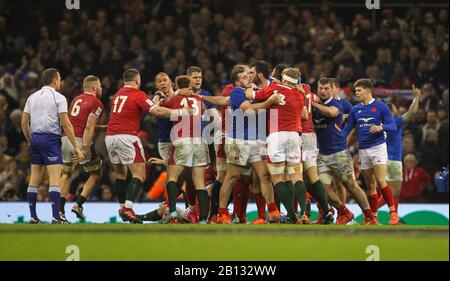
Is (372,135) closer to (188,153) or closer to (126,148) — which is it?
(188,153)

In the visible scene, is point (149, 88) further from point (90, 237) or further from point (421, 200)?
point (90, 237)

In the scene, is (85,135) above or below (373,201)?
above

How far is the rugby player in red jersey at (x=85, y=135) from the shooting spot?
56.0 ft

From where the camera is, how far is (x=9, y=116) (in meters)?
23.4

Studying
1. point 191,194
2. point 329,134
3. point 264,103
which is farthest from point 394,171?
point 264,103

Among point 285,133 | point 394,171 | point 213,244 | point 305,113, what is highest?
point 305,113

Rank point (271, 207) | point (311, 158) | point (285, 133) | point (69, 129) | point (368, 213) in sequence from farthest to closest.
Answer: point (368, 213) < point (311, 158) < point (271, 207) < point (69, 129) < point (285, 133)

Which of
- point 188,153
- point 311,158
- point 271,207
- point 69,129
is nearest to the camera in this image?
point 69,129

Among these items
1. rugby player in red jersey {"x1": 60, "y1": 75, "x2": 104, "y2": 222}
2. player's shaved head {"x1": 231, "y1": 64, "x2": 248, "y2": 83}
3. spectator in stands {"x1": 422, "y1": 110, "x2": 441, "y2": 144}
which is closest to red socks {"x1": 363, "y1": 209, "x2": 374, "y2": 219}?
player's shaved head {"x1": 231, "y1": 64, "x2": 248, "y2": 83}

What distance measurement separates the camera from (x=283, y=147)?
1595 centimetres

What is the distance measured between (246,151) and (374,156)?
2.22m

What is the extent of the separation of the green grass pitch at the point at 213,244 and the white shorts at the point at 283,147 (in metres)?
1.41

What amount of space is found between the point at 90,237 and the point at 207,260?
5.57ft

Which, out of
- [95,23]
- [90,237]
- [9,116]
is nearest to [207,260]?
[90,237]
